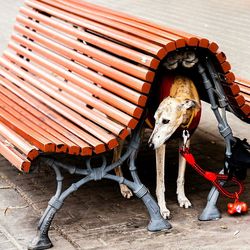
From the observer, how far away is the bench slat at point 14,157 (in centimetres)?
515

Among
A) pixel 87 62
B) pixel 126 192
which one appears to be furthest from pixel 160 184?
pixel 87 62

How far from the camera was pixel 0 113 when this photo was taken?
20.1 ft

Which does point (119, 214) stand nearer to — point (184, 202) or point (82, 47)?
point (184, 202)

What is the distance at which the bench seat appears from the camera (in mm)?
5336

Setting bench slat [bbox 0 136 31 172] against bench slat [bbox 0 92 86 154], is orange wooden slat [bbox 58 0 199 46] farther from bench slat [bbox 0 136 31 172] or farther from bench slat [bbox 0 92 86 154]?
bench slat [bbox 0 136 31 172]

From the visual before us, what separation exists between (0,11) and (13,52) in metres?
5.82

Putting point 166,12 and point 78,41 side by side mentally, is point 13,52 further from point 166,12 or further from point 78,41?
point 166,12

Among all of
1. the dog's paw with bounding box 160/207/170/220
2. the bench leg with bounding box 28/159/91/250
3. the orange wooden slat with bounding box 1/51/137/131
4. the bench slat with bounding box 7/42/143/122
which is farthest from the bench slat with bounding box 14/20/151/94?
the dog's paw with bounding box 160/207/170/220

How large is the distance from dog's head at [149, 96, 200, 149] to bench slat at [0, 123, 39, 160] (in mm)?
844

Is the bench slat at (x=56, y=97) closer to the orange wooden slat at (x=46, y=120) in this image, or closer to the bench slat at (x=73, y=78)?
the bench slat at (x=73, y=78)

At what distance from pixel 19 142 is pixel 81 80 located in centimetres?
99

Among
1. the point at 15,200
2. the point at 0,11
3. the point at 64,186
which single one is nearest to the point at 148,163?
the point at 64,186

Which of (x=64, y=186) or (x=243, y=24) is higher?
(x=243, y=24)

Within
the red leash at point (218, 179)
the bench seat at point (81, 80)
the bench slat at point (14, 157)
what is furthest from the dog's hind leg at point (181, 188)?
the bench slat at point (14, 157)
